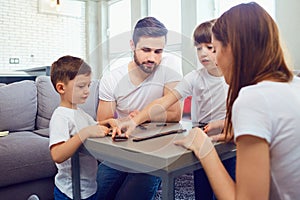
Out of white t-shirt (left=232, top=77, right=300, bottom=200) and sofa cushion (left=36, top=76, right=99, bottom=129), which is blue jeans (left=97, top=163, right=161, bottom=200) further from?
sofa cushion (left=36, top=76, right=99, bottom=129)

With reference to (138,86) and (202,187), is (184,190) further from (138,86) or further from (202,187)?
(138,86)

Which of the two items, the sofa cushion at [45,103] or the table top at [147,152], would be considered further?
the sofa cushion at [45,103]

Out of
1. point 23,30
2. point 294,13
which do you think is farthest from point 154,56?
point 23,30

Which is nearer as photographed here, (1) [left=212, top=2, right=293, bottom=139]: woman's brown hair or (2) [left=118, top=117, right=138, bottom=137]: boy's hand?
(1) [left=212, top=2, right=293, bottom=139]: woman's brown hair

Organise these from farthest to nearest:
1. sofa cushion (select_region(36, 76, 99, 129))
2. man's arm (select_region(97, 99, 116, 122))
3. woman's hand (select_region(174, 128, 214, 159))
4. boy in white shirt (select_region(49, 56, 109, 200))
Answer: sofa cushion (select_region(36, 76, 99, 129)) → man's arm (select_region(97, 99, 116, 122)) → boy in white shirt (select_region(49, 56, 109, 200)) → woman's hand (select_region(174, 128, 214, 159))

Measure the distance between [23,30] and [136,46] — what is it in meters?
4.82

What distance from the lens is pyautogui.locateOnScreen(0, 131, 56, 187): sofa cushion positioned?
160cm

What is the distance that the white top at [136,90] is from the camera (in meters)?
1.48

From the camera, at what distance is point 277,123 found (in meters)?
0.67

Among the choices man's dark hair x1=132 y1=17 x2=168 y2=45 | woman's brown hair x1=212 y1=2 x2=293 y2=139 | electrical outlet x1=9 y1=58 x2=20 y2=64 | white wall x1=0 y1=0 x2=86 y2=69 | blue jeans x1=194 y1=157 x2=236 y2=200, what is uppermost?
white wall x1=0 y1=0 x2=86 y2=69

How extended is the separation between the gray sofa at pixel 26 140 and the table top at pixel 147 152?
0.86 m

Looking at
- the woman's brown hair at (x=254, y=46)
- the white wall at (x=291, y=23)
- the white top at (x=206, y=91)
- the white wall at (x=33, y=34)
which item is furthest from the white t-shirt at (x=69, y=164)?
the white wall at (x=33, y=34)

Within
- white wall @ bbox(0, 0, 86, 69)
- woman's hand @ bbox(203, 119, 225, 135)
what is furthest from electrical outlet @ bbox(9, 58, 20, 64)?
woman's hand @ bbox(203, 119, 225, 135)

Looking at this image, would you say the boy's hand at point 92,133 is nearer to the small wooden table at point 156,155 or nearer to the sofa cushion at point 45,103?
the small wooden table at point 156,155
